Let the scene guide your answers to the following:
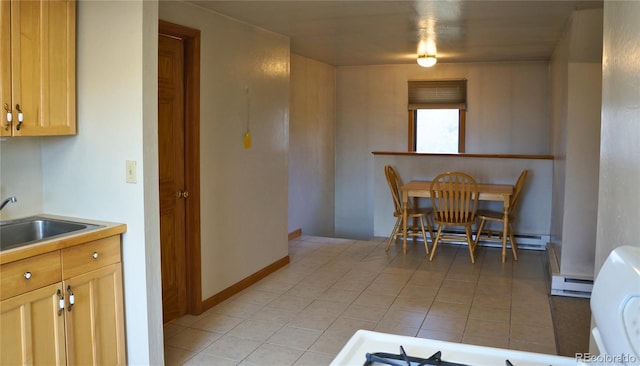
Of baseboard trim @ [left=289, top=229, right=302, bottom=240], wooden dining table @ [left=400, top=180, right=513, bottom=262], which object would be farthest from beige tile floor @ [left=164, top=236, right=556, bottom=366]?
baseboard trim @ [left=289, top=229, right=302, bottom=240]

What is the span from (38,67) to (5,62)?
0.57ft

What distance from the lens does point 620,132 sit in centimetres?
180

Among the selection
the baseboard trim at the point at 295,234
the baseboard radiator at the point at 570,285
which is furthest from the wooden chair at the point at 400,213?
the baseboard radiator at the point at 570,285

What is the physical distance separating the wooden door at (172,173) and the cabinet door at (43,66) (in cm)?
88

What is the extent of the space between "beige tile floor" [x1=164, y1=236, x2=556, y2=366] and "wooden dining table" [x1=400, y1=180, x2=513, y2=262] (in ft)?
1.03

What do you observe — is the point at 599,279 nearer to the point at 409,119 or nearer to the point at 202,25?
the point at 202,25

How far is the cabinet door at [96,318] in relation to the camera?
7.70 ft

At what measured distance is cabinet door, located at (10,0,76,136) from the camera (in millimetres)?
2359

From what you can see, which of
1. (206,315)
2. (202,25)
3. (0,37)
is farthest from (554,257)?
(0,37)

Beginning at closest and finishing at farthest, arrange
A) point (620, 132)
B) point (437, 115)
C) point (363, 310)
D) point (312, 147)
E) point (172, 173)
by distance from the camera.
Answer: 1. point (620, 132)
2. point (172, 173)
3. point (363, 310)
4. point (312, 147)
5. point (437, 115)

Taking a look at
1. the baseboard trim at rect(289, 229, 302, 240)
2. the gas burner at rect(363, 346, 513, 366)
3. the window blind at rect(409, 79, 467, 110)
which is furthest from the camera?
the window blind at rect(409, 79, 467, 110)

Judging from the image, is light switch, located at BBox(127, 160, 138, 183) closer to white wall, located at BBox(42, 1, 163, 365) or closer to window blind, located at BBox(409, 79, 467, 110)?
white wall, located at BBox(42, 1, 163, 365)

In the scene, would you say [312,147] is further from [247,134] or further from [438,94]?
[247,134]

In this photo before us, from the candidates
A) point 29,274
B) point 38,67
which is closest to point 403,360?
point 29,274
